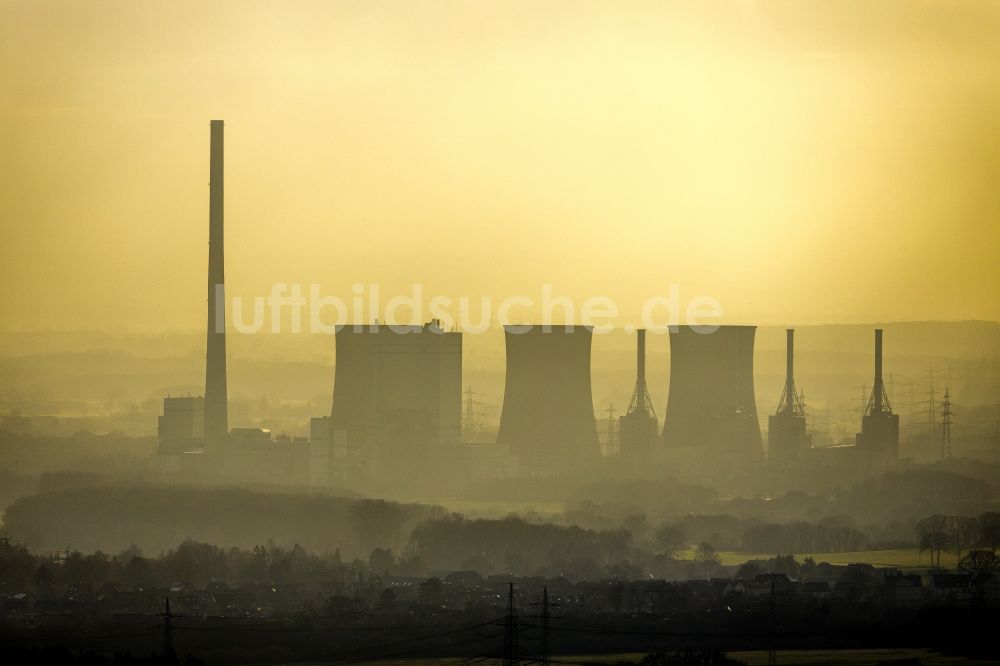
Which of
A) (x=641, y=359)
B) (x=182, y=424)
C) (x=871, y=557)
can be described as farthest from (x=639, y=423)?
(x=871, y=557)

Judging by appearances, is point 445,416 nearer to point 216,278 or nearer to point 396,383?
point 396,383

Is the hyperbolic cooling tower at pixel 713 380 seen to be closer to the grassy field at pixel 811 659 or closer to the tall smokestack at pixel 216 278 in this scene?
the tall smokestack at pixel 216 278

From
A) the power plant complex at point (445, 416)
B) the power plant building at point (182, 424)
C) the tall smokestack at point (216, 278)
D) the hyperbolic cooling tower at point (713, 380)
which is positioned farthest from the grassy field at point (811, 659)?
the power plant building at point (182, 424)

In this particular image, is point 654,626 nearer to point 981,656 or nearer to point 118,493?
point 981,656

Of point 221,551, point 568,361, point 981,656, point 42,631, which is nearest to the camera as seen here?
point 981,656

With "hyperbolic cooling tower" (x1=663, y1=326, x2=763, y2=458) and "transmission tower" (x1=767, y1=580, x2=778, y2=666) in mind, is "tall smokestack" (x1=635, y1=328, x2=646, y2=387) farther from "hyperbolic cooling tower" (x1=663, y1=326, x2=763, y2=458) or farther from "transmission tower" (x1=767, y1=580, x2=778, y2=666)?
"transmission tower" (x1=767, y1=580, x2=778, y2=666)

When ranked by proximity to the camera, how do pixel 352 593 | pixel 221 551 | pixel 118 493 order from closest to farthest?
pixel 352 593 < pixel 221 551 < pixel 118 493

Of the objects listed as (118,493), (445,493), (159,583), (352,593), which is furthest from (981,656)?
(445,493)
